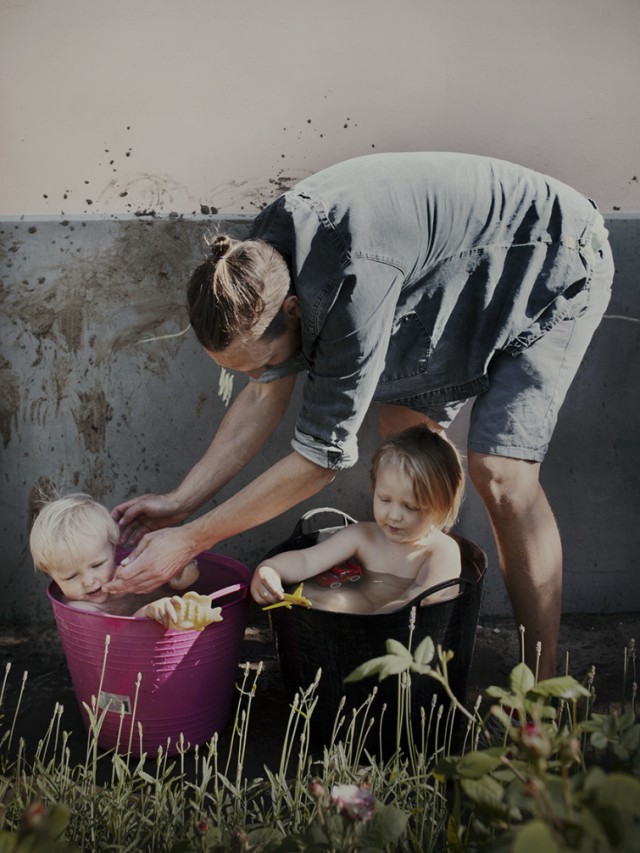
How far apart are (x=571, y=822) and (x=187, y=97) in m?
2.61

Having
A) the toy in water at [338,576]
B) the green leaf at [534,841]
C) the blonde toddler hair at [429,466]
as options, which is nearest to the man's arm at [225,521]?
the blonde toddler hair at [429,466]

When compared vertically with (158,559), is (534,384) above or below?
above

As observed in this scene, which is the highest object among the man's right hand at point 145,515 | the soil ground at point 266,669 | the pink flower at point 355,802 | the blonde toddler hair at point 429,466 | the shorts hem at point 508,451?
the shorts hem at point 508,451

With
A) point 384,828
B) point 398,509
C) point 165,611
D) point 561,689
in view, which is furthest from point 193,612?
point 561,689

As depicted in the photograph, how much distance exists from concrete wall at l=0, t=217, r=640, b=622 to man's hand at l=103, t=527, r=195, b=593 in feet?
2.95

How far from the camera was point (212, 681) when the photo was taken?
249 cm

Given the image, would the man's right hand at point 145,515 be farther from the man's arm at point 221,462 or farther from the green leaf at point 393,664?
the green leaf at point 393,664

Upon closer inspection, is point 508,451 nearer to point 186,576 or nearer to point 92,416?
point 186,576

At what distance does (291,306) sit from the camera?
2.06m

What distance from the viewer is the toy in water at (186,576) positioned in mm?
2650

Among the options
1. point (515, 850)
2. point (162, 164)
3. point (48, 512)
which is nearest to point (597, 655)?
point (48, 512)

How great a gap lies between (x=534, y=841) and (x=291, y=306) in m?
1.43

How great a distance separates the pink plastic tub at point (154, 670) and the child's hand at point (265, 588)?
46 millimetres

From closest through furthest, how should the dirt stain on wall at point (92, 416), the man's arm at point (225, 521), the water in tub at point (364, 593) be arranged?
the man's arm at point (225, 521) < the water in tub at point (364, 593) < the dirt stain on wall at point (92, 416)
